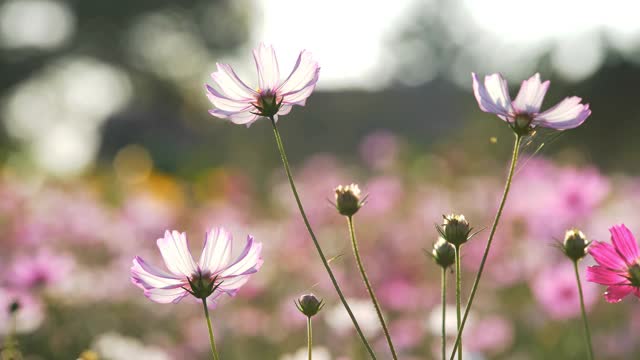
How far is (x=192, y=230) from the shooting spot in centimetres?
402

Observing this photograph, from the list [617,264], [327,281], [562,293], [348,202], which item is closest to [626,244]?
[617,264]

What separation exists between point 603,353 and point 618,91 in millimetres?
4995

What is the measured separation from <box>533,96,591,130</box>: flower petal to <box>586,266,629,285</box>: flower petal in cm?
16

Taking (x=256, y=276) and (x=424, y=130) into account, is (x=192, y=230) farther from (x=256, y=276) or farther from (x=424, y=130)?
(x=424, y=130)

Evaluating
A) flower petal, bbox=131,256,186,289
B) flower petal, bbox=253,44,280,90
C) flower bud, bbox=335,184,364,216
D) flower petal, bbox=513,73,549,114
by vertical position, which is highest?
flower petal, bbox=253,44,280,90

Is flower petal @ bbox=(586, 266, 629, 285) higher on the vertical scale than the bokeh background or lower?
lower

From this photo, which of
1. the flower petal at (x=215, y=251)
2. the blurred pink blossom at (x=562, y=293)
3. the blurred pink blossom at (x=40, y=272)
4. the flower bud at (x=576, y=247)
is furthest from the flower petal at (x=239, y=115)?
the blurred pink blossom at (x=562, y=293)

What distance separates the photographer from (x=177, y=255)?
2.88 ft

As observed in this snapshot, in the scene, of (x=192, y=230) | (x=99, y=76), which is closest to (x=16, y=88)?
(x=99, y=76)

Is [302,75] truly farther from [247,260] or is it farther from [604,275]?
[604,275]

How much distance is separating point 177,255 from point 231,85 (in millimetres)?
198

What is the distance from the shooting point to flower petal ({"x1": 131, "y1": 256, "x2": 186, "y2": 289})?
2.79 feet

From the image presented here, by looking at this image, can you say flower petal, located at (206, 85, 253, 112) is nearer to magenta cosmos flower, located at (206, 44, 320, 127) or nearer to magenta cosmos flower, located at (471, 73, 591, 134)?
magenta cosmos flower, located at (206, 44, 320, 127)

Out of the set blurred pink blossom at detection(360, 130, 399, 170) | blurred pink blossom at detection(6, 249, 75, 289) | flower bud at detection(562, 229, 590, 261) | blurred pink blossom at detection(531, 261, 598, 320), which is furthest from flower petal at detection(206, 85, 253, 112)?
blurred pink blossom at detection(360, 130, 399, 170)
